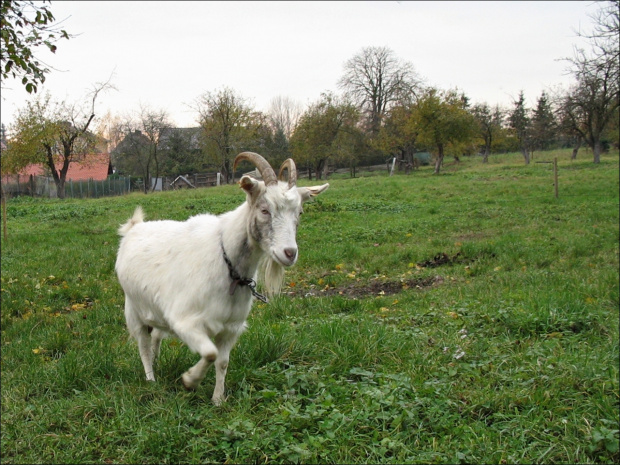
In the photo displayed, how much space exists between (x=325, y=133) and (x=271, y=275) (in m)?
24.7

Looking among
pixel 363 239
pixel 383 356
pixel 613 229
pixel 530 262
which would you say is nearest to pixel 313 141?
pixel 363 239

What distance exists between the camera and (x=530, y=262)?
8.70 metres

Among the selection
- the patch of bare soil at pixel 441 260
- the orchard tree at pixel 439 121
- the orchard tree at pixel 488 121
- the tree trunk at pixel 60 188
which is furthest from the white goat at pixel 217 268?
the orchard tree at pixel 488 121

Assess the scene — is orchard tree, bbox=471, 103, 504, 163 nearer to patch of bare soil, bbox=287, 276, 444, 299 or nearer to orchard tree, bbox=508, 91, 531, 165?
orchard tree, bbox=508, 91, 531, 165

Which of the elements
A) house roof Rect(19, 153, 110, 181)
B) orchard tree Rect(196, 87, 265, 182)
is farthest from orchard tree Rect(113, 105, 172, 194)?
orchard tree Rect(196, 87, 265, 182)

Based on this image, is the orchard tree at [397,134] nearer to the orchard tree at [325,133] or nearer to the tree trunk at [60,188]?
the orchard tree at [325,133]

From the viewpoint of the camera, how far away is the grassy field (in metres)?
3.25

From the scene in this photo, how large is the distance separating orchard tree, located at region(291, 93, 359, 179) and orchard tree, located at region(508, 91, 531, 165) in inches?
570

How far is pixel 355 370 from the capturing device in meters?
4.23

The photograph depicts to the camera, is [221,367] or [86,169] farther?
[86,169]

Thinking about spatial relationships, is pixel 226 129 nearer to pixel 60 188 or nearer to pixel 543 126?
pixel 60 188

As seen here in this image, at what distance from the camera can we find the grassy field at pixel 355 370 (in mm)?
3250

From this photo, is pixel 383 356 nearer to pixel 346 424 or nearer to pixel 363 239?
pixel 346 424

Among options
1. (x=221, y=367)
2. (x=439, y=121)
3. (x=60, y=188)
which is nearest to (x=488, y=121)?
(x=439, y=121)
